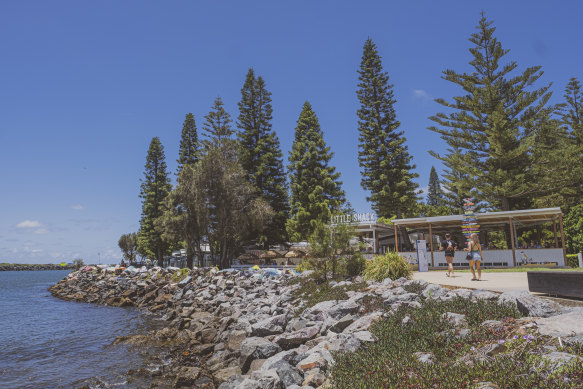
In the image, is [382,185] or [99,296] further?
[382,185]

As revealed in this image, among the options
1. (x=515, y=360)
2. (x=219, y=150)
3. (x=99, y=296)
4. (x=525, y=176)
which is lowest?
(x=99, y=296)

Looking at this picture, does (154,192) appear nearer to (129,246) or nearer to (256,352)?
(129,246)

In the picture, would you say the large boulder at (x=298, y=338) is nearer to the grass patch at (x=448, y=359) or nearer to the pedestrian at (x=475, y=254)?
the grass patch at (x=448, y=359)

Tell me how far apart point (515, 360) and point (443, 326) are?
1.22m

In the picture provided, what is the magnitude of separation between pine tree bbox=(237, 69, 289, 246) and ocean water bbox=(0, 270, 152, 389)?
16233 mm

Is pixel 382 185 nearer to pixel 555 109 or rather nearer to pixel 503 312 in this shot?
pixel 555 109

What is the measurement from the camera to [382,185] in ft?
92.1

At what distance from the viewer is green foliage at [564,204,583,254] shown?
18759mm

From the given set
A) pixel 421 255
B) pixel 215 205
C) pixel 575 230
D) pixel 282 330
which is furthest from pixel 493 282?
pixel 215 205

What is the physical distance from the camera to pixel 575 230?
1977cm

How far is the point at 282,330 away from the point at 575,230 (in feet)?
67.3

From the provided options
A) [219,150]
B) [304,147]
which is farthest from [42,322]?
[304,147]

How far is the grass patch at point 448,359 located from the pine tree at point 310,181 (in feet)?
75.4

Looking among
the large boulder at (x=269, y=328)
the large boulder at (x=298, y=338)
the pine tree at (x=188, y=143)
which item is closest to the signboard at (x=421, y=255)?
the large boulder at (x=269, y=328)
